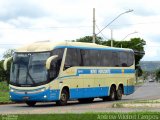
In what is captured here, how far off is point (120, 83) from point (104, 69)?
3195mm

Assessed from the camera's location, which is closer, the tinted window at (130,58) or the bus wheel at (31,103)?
the bus wheel at (31,103)

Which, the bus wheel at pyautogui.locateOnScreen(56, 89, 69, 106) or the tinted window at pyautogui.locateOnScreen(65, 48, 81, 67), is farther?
the tinted window at pyautogui.locateOnScreen(65, 48, 81, 67)

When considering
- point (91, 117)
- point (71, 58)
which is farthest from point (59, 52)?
point (91, 117)

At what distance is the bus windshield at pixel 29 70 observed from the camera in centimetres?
2812

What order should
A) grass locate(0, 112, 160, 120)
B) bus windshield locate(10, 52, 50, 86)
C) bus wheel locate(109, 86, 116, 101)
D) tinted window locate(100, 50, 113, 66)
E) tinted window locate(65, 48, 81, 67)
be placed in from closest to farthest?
grass locate(0, 112, 160, 120) < bus windshield locate(10, 52, 50, 86) < tinted window locate(65, 48, 81, 67) < tinted window locate(100, 50, 113, 66) < bus wheel locate(109, 86, 116, 101)

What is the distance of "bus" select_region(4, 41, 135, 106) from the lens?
92.5ft

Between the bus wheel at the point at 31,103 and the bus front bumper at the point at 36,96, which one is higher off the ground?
the bus front bumper at the point at 36,96

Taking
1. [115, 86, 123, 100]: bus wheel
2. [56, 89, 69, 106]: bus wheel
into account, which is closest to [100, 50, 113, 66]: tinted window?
[115, 86, 123, 100]: bus wheel

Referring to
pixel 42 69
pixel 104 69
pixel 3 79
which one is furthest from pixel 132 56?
pixel 3 79

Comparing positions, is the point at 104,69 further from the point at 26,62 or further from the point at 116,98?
the point at 26,62

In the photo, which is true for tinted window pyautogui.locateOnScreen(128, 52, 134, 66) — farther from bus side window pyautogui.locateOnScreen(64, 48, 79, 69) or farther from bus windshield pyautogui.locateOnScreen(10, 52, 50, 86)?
bus windshield pyautogui.locateOnScreen(10, 52, 50, 86)

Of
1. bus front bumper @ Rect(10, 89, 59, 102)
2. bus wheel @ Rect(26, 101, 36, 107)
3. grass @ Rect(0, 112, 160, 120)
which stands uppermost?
bus front bumper @ Rect(10, 89, 59, 102)

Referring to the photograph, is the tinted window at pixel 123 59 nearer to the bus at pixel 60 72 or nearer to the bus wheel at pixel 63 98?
the bus at pixel 60 72

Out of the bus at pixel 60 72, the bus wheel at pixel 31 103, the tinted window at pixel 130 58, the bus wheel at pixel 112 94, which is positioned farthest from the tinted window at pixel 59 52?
the tinted window at pixel 130 58
